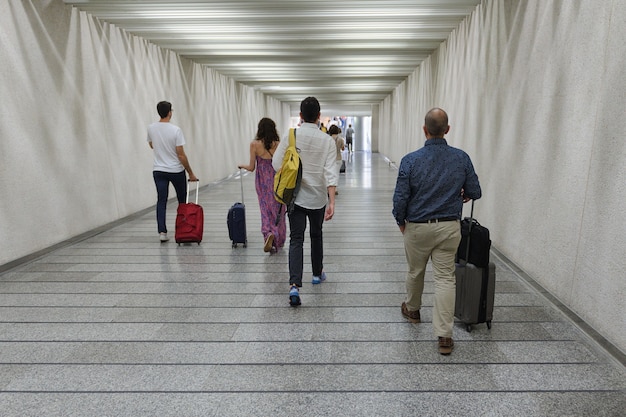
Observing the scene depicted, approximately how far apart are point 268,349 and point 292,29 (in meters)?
6.12

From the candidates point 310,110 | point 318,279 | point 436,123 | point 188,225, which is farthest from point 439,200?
point 188,225

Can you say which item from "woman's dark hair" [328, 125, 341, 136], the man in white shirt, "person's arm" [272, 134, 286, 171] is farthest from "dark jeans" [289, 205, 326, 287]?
"woman's dark hair" [328, 125, 341, 136]

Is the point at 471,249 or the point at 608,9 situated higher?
the point at 608,9

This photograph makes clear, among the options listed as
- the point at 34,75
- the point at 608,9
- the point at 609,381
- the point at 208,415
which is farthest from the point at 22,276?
the point at 608,9

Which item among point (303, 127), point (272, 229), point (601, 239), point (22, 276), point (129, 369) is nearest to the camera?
point (129, 369)

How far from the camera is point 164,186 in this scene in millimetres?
5445

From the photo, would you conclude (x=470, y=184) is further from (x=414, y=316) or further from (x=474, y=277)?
(x=414, y=316)

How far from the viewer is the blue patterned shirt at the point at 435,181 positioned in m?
2.63

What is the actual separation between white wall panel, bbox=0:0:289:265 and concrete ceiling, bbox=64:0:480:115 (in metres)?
0.53

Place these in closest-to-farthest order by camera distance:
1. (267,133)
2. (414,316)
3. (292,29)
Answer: (414,316)
(267,133)
(292,29)

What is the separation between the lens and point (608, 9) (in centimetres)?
286

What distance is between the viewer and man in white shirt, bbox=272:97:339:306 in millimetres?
3379

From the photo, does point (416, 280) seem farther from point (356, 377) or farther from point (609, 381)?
point (609, 381)

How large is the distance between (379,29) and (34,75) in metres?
5.25
